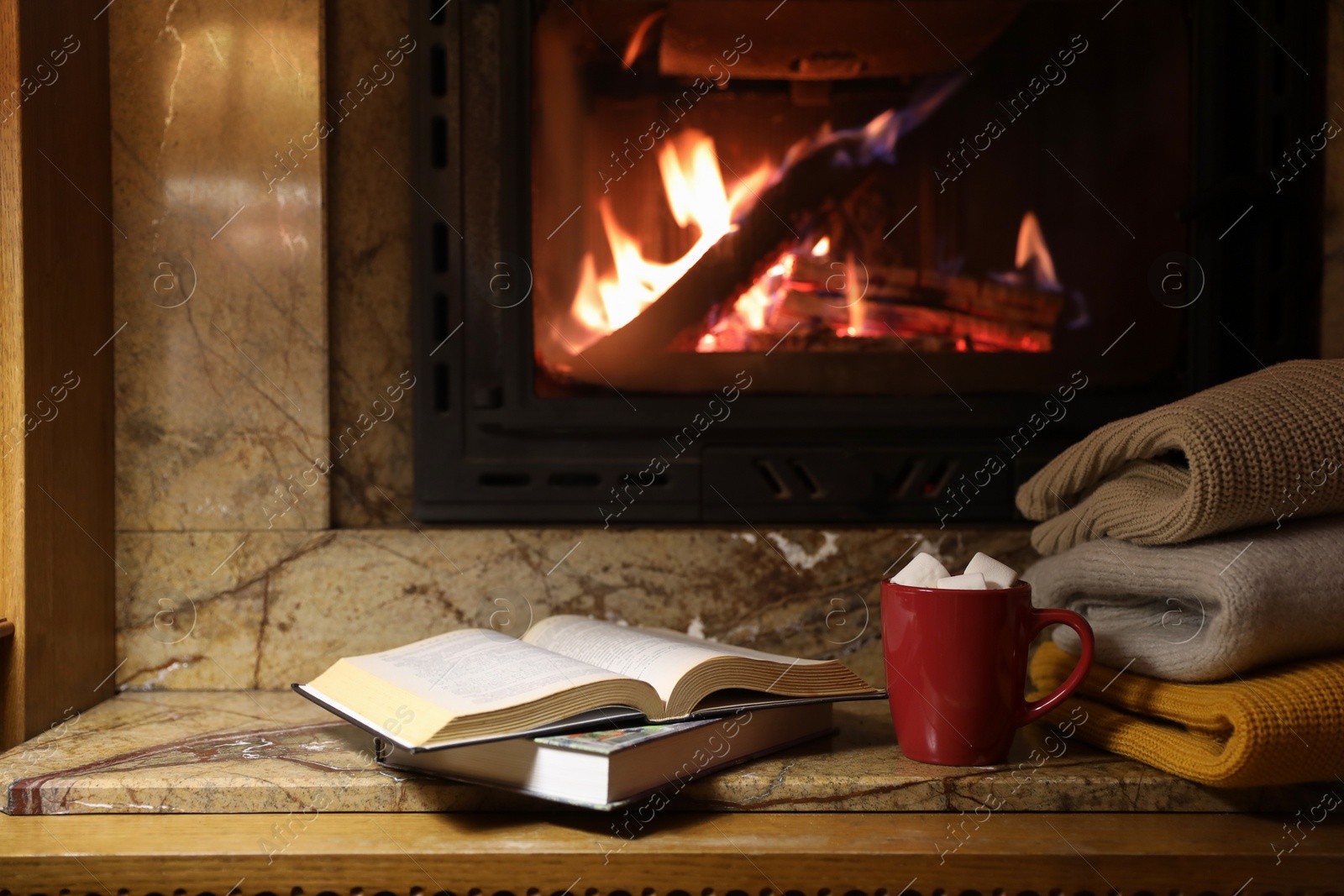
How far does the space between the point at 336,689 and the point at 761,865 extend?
1.17 feet

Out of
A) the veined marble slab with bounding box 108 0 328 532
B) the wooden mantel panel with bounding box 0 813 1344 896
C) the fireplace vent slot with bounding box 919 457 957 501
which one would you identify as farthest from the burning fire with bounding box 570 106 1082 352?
the wooden mantel panel with bounding box 0 813 1344 896

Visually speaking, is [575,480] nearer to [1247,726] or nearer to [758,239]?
[758,239]

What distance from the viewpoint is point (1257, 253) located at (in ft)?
3.59

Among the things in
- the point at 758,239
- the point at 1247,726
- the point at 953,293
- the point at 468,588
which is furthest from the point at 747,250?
the point at 1247,726

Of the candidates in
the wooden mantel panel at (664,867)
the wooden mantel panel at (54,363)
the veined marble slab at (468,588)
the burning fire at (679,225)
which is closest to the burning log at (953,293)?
the burning fire at (679,225)

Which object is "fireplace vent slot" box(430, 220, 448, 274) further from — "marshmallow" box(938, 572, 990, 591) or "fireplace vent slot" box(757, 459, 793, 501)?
"marshmallow" box(938, 572, 990, 591)

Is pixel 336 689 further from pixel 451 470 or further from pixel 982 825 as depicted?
pixel 982 825

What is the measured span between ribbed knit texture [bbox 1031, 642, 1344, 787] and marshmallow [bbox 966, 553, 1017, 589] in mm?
126

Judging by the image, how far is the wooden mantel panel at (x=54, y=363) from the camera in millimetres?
875

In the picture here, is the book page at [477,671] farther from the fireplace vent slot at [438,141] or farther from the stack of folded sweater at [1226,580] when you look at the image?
the fireplace vent slot at [438,141]

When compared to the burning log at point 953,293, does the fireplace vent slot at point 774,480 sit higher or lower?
lower

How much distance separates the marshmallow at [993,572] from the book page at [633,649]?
0.16 meters

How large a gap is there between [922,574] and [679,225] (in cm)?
52

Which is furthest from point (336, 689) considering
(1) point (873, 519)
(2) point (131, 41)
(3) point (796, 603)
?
(2) point (131, 41)
